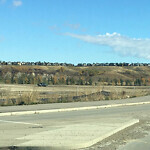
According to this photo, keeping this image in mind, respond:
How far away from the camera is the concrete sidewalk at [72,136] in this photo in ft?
32.8

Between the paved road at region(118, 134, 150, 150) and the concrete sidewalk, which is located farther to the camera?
the paved road at region(118, 134, 150, 150)

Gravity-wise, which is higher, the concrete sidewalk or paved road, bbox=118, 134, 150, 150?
the concrete sidewalk

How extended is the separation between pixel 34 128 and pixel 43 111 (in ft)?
24.7

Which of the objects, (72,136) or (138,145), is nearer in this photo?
(138,145)

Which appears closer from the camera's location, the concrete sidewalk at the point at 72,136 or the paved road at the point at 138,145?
the concrete sidewalk at the point at 72,136

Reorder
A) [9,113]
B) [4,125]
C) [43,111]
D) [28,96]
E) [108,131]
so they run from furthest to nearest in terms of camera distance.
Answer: [28,96] → [43,111] → [9,113] → [4,125] → [108,131]

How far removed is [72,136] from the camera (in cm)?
1134

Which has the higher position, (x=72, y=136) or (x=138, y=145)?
(x=72, y=136)

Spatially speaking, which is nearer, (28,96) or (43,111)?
(43,111)

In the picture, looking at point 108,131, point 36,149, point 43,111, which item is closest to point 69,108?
point 43,111

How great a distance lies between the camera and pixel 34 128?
529 inches

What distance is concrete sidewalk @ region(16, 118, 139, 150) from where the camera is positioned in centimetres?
998

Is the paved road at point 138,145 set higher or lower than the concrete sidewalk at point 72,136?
lower

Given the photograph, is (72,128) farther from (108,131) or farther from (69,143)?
(69,143)
